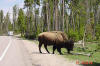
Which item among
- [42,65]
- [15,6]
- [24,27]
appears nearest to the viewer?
[42,65]

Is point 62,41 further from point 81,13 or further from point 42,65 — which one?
point 81,13

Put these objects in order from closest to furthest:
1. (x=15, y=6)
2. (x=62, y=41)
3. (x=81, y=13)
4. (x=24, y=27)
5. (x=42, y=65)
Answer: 1. (x=42, y=65)
2. (x=62, y=41)
3. (x=81, y=13)
4. (x=24, y=27)
5. (x=15, y=6)

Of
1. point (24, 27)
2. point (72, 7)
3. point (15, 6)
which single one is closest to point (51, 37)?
point (72, 7)

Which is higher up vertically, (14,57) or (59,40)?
(59,40)

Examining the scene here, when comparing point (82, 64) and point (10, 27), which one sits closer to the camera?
point (82, 64)

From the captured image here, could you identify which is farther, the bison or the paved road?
the bison

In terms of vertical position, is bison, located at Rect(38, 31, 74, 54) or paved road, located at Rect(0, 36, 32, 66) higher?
bison, located at Rect(38, 31, 74, 54)

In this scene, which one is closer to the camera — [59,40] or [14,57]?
[14,57]

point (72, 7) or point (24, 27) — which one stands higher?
point (72, 7)

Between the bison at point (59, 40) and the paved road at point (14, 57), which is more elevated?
the bison at point (59, 40)

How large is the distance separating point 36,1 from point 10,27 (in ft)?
239

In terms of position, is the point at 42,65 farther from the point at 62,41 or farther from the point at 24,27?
the point at 24,27

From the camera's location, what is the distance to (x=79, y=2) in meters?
52.9

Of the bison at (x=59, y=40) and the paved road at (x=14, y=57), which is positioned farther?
the bison at (x=59, y=40)
